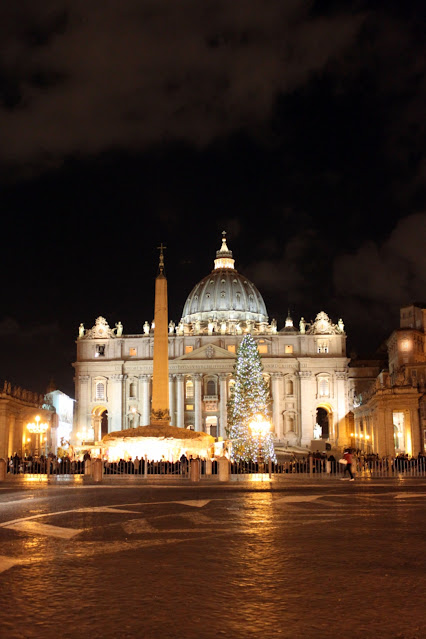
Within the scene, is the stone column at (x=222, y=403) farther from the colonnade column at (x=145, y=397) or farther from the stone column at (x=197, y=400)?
the colonnade column at (x=145, y=397)

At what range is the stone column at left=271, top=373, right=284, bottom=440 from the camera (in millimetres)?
92875

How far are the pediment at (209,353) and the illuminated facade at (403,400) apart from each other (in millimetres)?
23126

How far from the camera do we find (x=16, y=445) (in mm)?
52250

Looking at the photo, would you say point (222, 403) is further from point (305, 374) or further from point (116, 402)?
point (116, 402)

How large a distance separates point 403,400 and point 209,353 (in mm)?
48060

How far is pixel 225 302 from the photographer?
118875 mm

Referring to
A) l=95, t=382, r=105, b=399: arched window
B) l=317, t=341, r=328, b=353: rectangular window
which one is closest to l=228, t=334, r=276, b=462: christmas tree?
l=317, t=341, r=328, b=353: rectangular window

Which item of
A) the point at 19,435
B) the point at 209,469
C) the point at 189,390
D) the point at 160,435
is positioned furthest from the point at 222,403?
the point at 209,469

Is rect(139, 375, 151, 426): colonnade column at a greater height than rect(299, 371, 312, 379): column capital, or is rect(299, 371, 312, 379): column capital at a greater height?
rect(299, 371, 312, 379): column capital

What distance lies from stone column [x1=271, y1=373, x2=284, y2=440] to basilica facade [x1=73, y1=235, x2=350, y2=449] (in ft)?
0.41

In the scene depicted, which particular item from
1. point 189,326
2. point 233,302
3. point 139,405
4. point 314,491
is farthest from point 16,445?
point 233,302

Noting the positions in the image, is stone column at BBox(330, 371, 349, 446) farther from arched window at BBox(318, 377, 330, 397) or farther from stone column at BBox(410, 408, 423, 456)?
stone column at BBox(410, 408, 423, 456)

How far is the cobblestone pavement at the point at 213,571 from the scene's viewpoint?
687 centimetres

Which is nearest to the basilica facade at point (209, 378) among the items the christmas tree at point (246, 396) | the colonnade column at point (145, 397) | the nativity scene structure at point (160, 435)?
the colonnade column at point (145, 397)
